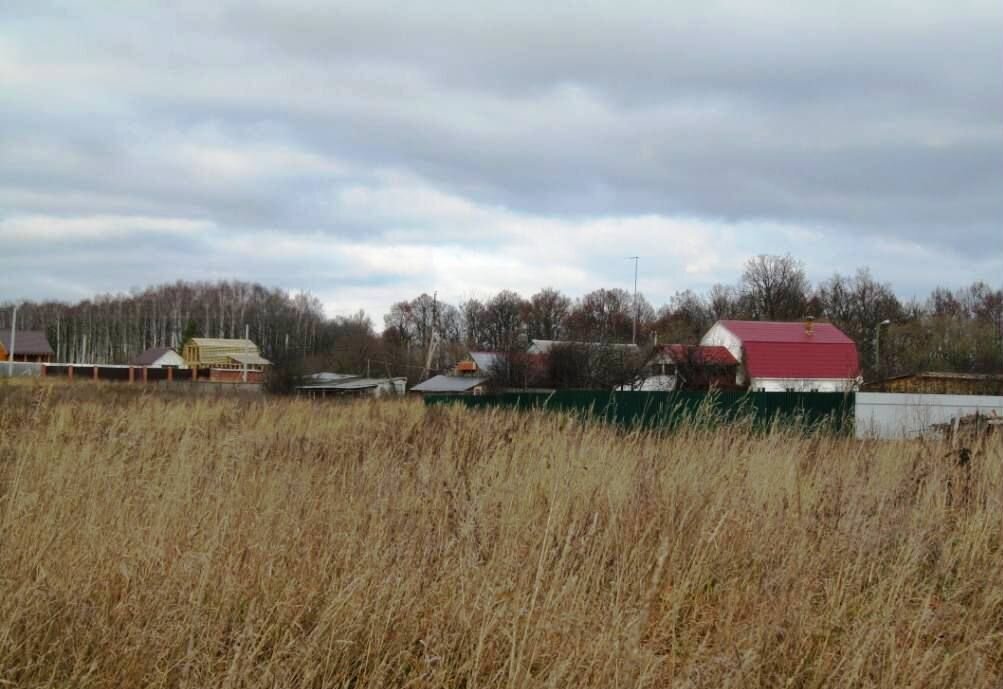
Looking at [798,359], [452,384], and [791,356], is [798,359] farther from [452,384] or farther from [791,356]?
[452,384]

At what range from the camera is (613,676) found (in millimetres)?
3365

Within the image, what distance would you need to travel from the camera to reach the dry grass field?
3357mm

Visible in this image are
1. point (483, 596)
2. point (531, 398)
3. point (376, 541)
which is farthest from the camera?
point (531, 398)

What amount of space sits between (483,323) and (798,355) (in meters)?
43.4

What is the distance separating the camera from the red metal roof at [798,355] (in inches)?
Answer: 2072

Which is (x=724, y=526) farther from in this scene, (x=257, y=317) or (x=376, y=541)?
(x=257, y=317)

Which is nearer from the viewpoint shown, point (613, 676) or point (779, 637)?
point (613, 676)

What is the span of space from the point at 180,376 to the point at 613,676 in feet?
226

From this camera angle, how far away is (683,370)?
1720 inches

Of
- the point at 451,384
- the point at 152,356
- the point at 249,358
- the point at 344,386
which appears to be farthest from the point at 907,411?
the point at 152,356

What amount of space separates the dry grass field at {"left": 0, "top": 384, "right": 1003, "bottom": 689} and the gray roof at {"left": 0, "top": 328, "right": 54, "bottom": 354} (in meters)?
85.4

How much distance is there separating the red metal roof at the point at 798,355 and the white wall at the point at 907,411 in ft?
97.7

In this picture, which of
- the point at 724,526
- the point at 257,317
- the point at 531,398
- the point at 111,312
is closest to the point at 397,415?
the point at 531,398

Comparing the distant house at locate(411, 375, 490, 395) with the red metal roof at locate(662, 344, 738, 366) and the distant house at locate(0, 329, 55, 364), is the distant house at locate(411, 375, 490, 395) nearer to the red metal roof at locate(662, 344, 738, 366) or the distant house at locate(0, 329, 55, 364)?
the red metal roof at locate(662, 344, 738, 366)
